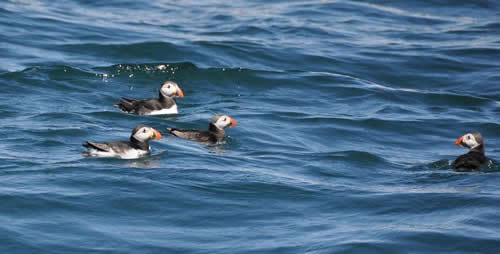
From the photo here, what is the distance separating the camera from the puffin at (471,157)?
1321cm

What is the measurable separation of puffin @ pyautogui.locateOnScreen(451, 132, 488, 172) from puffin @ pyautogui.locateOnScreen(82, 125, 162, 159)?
481cm

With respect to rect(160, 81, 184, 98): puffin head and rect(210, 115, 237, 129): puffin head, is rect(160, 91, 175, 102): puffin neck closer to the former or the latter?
rect(160, 81, 184, 98): puffin head

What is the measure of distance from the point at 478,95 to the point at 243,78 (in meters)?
5.67

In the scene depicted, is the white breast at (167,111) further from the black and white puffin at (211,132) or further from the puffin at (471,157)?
the puffin at (471,157)

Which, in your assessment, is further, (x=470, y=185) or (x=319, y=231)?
(x=470, y=185)

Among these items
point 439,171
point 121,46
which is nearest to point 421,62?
point 121,46

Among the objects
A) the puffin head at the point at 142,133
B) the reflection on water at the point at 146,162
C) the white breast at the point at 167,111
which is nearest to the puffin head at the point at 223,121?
the white breast at the point at 167,111

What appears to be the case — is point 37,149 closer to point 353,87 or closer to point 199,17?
point 353,87

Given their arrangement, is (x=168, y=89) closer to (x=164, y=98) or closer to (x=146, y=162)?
(x=164, y=98)

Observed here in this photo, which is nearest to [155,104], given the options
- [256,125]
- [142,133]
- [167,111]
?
[167,111]

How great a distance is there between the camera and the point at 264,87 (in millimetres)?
20156

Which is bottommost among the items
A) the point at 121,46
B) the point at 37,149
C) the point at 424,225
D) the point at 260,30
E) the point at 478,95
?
the point at 424,225

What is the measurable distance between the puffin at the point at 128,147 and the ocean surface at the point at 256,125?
18 cm

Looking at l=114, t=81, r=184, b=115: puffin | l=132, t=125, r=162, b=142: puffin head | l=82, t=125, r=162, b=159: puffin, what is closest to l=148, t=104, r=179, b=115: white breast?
l=114, t=81, r=184, b=115: puffin
